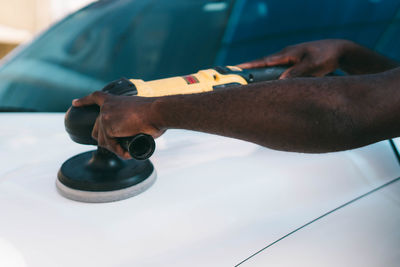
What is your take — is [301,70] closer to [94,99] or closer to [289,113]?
[289,113]

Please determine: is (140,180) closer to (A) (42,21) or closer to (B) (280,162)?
(B) (280,162)

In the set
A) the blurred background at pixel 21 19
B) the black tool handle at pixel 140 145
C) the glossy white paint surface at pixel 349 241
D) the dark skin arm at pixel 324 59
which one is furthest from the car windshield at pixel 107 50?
the blurred background at pixel 21 19

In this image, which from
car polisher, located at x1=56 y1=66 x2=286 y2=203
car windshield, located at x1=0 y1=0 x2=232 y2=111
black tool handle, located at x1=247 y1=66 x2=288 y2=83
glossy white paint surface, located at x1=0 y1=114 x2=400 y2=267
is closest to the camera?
glossy white paint surface, located at x1=0 y1=114 x2=400 y2=267

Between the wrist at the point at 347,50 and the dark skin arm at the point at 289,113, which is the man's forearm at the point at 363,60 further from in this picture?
the dark skin arm at the point at 289,113

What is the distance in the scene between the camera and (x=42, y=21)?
7.35m

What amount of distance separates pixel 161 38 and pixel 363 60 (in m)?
0.80

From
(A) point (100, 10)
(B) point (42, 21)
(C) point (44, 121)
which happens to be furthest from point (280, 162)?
(B) point (42, 21)

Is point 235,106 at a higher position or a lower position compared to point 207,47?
higher

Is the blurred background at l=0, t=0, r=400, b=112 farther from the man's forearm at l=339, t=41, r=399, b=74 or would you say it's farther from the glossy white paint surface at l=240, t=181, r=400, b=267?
the glossy white paint surface at l=240, t=181, r=400, b=267

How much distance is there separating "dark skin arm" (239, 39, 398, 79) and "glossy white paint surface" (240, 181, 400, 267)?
53 cm

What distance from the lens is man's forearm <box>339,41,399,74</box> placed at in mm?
1373

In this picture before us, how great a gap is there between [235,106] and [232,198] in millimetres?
206

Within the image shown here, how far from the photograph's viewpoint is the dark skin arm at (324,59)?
49.8 inches

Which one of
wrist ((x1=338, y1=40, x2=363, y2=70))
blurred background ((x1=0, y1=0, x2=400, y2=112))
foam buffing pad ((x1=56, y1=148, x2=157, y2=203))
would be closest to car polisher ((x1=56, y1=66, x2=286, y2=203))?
foam buffing pad ((x1=56, y1=148, x2=157, y2=203))
